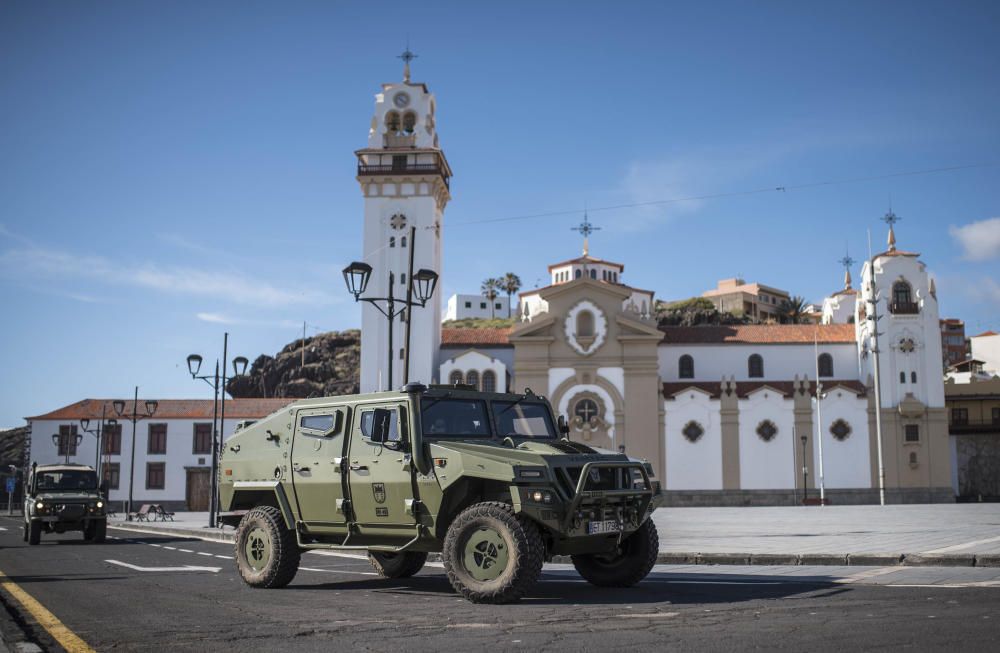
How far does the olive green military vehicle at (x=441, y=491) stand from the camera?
367 inches

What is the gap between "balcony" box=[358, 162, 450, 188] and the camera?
57281mm

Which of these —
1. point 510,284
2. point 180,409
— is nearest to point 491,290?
point 510,284

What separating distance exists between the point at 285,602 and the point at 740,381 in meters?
54.5

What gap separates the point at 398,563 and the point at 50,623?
15.8 ft

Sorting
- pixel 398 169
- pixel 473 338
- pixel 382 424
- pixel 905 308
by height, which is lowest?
pixel 382 424

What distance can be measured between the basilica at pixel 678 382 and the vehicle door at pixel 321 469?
43871 mm

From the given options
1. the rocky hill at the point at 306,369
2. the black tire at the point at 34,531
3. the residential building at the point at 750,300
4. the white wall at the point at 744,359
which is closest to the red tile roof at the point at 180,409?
the rocky hill at the point at 306,369

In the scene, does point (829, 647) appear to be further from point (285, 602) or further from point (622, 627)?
point (285, 602)

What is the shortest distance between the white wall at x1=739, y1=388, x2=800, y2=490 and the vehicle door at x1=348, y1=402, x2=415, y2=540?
158ft

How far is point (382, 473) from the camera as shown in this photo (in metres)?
10.5

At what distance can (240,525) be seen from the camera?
11.9 m

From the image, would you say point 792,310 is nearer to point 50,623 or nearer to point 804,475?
point 804,475

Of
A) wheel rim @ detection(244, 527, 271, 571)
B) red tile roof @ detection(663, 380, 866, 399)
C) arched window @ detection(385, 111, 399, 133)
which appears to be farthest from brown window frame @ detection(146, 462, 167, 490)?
wheel rim @ detection(244, 527, 271, 571)

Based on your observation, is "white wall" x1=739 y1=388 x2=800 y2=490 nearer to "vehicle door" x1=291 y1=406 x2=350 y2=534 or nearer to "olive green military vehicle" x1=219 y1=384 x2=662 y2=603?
"olive green military vehicle" x1=219 y1=384 x2=662 y2=603
